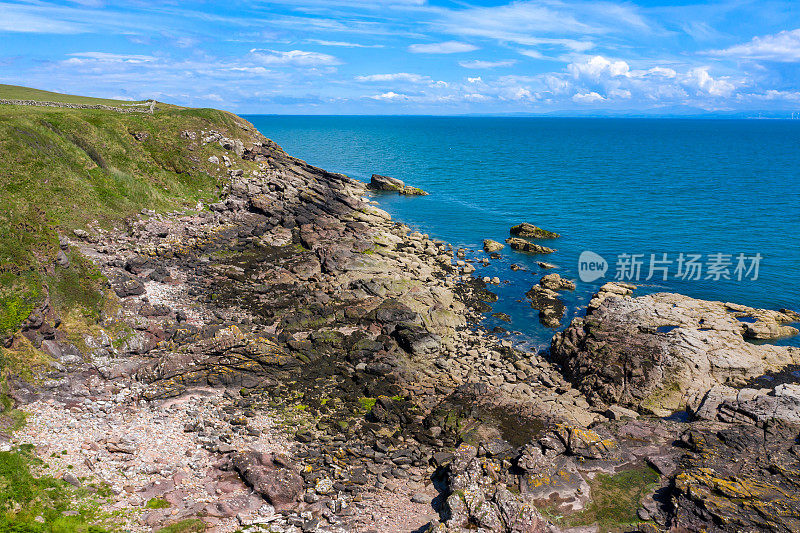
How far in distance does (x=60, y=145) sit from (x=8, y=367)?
36374mm

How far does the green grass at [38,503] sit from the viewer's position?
18984 millimetres

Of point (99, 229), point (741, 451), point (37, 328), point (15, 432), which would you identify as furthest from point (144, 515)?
point (99, 229)

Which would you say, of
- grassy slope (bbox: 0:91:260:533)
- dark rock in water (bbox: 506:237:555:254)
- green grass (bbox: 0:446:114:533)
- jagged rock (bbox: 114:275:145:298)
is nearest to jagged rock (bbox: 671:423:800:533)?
grassy slope (bbox: 0:91:260:533)

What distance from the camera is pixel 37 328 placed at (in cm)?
3073

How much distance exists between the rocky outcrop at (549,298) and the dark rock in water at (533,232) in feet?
57.6

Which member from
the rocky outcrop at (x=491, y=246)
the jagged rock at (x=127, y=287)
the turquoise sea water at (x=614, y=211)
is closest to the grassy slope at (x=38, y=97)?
the jagged rock at (x=127, y=287)

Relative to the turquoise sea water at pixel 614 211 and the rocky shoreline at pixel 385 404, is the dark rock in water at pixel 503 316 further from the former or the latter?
the rocky shoreline at pixel 385 404

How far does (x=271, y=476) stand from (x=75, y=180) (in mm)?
43565

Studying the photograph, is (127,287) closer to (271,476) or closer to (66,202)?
(66,202)

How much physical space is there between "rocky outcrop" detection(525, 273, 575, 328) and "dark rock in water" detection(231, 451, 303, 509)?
29.5m

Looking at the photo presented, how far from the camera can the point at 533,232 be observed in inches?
2862

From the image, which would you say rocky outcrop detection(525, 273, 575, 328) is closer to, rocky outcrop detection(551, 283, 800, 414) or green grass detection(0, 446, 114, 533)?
rocky outcrop detection(551, 283, 800, 414)

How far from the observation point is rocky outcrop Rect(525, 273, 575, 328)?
46.3m

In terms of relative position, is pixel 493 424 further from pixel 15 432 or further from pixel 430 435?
pixel 15 432
